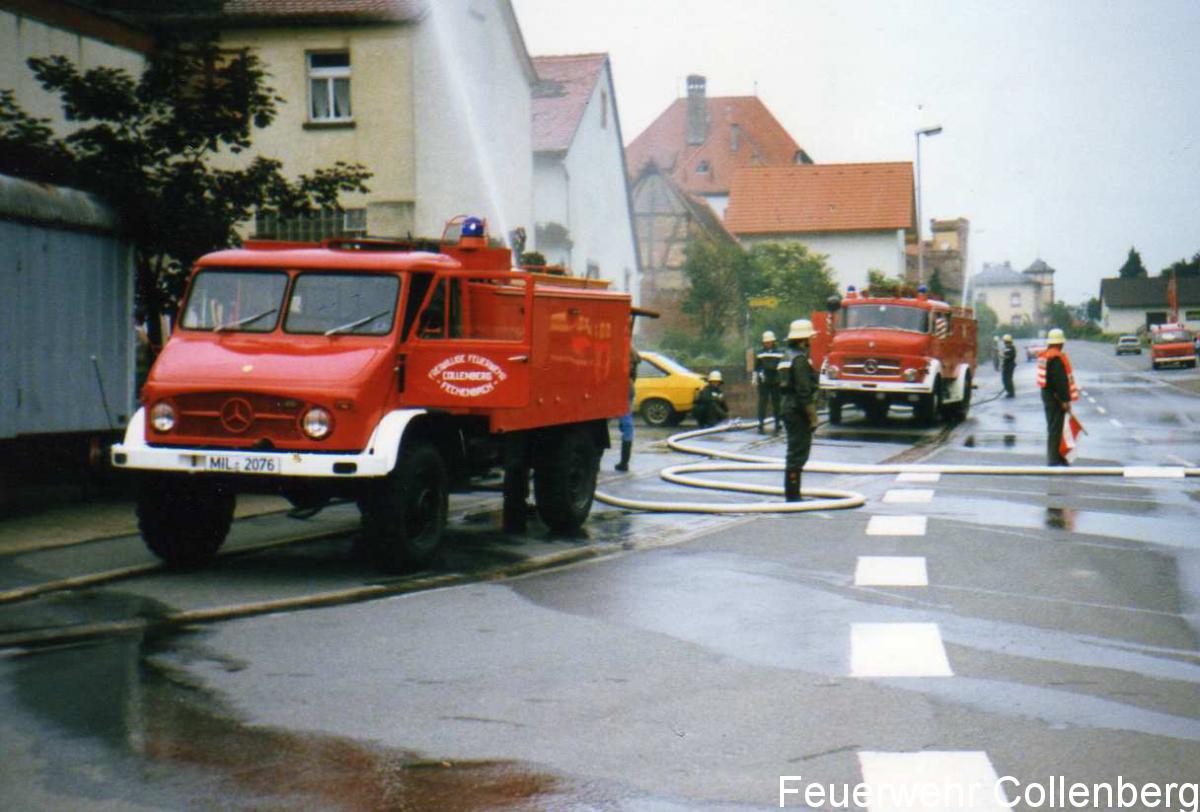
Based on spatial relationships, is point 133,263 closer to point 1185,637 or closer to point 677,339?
point 1185,637

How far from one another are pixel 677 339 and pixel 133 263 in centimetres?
3148

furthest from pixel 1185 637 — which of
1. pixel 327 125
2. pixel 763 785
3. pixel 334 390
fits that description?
pixel 327 125

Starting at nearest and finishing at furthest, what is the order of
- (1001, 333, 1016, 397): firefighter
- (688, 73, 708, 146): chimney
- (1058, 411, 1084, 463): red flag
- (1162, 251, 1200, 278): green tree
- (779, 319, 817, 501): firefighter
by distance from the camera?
(779, 319, 817, 501): firefighter < (1058, 411, 1084, 463): red flag < (1001, 333, 1016, 397): firefighter < (688, 73, 708, 146): chimney < (1162, 251, 1200, 278): green tree

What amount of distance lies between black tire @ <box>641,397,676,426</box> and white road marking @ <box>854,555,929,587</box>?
19.7 meters

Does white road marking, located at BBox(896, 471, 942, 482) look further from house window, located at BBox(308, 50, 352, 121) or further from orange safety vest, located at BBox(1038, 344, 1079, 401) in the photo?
house window, located at BBox(308, 50, 352, 121)

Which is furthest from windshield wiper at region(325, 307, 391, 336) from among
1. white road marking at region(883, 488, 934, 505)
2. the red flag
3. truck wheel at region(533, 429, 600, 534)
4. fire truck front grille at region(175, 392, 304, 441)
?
the red flag

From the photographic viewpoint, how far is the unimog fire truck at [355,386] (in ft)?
35.8

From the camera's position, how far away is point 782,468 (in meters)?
19.5

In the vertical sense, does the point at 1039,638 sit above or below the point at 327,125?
below

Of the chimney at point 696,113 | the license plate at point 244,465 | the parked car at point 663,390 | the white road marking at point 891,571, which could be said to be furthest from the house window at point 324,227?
the chimney at point 696,113

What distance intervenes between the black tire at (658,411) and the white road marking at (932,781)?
2575 cm

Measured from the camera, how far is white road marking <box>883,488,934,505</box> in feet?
54.8

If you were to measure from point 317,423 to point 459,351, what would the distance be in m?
1.38

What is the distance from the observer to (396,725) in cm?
663
